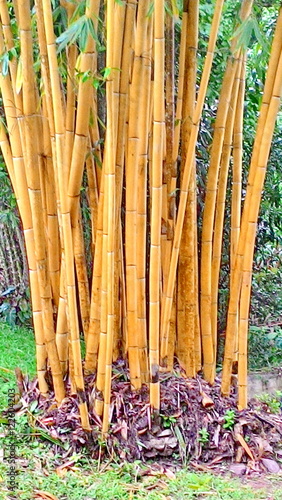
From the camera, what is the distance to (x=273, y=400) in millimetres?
2033

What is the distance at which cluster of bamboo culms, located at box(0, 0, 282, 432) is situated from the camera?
4.93 ft

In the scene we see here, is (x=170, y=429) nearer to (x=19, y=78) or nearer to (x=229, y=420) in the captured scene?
(x=229, y=420)

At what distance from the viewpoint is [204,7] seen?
2125 mm

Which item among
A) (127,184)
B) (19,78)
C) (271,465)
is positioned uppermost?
(19,78)

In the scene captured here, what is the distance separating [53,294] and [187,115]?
76 cm

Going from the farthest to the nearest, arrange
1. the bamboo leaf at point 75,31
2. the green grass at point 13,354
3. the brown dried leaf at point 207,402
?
the green grass at point 13,354 → the brown dried leaf at point 207,402 → the bamboo leaf at point 75,31

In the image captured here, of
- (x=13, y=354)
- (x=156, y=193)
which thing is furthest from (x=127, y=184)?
(x=13, y=354)

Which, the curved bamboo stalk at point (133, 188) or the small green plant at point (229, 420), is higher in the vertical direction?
the curved bamboo stalk at point (133, 188)

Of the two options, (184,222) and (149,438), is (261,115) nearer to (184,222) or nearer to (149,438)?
(184,222)

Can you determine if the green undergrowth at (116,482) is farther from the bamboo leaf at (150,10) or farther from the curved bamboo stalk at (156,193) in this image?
the bamboo leaf at (150,10)

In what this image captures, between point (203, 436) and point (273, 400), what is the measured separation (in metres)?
0.44

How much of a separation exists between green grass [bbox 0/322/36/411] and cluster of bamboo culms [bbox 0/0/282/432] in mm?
326

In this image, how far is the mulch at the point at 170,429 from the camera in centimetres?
167

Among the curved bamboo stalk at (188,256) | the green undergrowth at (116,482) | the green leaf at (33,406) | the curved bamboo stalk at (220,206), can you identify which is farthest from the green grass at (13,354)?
the curved bamboo stalk at (220,206)
